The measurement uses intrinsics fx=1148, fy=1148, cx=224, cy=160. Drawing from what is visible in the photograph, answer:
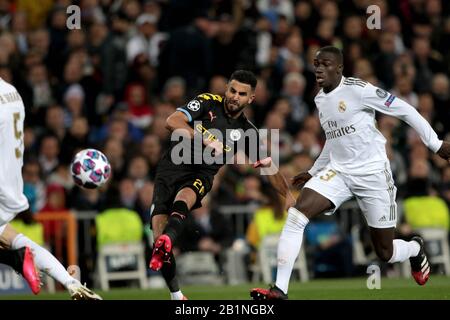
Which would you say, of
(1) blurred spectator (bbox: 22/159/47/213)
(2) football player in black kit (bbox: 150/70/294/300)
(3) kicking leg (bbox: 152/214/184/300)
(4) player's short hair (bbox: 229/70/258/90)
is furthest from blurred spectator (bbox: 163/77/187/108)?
(3) kicking leg (bbox: 152/214/184/300)

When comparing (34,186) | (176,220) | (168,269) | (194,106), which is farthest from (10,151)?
(34,186)

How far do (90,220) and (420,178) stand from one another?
507 centimetres

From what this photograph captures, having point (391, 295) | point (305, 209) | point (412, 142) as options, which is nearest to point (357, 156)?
point (305, 209)

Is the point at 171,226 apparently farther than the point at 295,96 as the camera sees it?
No

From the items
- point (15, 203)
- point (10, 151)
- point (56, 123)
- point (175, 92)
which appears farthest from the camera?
point (175, 92)

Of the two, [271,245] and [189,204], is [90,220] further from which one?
[189,204]

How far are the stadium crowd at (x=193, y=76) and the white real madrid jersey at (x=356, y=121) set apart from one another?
219 inches

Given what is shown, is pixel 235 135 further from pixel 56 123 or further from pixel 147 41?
pixel 147 41

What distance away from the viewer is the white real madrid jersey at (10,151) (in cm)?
1001

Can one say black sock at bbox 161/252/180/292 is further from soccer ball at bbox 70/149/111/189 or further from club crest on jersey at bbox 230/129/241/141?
soccer ball at bbox 70/149/111/189

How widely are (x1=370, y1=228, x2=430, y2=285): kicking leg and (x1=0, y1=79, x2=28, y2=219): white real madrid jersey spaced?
3773 mm

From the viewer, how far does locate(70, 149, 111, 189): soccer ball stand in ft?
42.6

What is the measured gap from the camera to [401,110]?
11.3 m

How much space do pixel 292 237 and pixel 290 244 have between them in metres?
0.07
